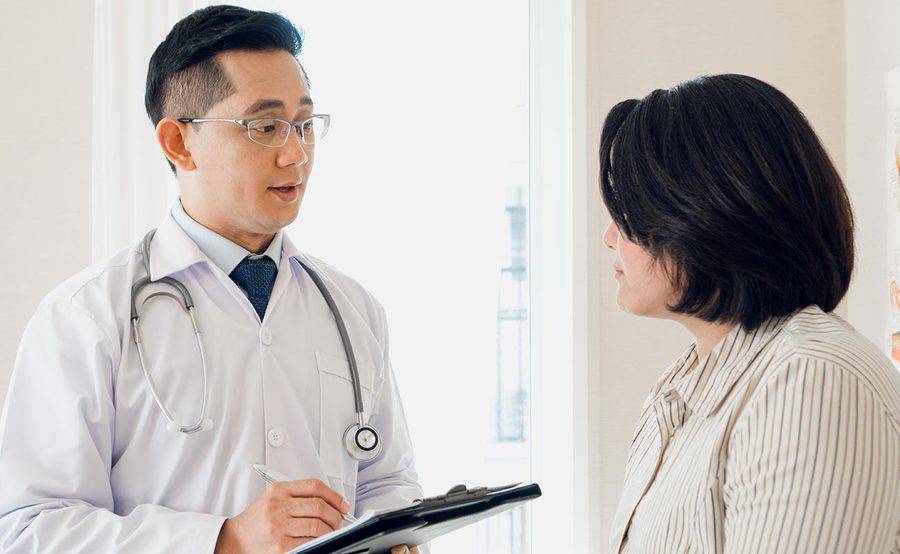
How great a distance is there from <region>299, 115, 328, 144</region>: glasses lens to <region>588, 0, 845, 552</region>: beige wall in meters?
1.03

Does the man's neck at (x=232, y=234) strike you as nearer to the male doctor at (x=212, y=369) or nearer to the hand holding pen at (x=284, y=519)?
the male doctor at (x=212, y=369)

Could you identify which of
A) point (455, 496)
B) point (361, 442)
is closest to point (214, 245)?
point (361, 442)

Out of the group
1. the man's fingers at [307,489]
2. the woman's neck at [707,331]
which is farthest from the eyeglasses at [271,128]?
the woman's neck at [707,331]

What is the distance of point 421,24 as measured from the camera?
2494mm

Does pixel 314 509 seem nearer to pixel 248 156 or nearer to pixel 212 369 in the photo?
pixel 212 369

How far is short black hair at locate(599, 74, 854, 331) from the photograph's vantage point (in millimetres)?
1078

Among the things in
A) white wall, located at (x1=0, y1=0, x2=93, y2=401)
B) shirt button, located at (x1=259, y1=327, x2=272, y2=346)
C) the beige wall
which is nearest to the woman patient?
shirt button, located at (x1=259, y1=327, x2=272, y2=346)

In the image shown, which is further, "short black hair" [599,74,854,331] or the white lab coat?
the white lab coat

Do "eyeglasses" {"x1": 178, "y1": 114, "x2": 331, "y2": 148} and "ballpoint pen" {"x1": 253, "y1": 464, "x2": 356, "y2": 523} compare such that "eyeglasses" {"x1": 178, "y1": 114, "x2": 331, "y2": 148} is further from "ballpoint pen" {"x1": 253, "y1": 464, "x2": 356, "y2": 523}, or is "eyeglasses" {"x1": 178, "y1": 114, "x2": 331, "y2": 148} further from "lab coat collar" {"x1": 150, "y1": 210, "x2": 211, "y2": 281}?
"ballpoint pen" {"x1": 253, "y1": 464, "x2": 356, "y2": 523}

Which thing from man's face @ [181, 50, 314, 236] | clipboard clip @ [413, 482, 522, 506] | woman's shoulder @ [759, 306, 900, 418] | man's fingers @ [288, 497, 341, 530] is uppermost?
man's face @ [181, 50, 314, 236]

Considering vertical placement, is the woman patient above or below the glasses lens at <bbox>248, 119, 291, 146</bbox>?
below

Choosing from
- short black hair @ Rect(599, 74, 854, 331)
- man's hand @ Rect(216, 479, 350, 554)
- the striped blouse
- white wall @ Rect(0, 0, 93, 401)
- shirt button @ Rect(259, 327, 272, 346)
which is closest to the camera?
the striped blouse

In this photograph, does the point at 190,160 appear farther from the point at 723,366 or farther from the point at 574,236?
the point at 574,236

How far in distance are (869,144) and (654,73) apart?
612 mm
